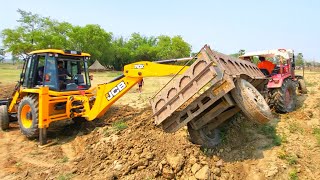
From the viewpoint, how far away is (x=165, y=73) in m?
6.28

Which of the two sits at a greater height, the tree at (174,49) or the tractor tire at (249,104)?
the tree at (174,49)

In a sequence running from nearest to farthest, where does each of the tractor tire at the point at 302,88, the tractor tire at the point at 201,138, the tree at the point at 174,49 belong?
1. the tractor tire at the point at 201,138
2. the tractor tire at the point at 302,88
3. the tree at the point at 174,49

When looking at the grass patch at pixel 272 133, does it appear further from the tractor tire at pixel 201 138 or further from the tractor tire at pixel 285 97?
the tractor tire at pixel 285 97

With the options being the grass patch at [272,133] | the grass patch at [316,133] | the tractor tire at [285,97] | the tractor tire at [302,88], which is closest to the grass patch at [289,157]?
the grass patch at [272,133]

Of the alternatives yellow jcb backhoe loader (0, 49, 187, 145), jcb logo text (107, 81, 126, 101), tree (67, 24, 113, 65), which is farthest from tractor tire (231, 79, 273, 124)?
tree (67, 24, 113, 65)

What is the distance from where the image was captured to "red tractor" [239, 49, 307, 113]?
27.8ft

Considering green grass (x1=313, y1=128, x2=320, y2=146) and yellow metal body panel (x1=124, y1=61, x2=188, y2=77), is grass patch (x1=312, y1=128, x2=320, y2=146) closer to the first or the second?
green grass (x1=313, y1=128, x2=320, y2=146)

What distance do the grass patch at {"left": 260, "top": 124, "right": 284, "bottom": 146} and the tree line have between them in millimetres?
31291

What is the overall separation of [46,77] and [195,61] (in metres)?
4.29

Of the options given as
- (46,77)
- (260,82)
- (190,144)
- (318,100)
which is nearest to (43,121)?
(46,77)

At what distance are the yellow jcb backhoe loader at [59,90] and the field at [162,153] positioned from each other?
0.53 m

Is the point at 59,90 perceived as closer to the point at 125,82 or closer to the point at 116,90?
the point at 116,90

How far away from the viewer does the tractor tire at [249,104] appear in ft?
15.1

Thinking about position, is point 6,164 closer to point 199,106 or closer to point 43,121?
point 43,121
